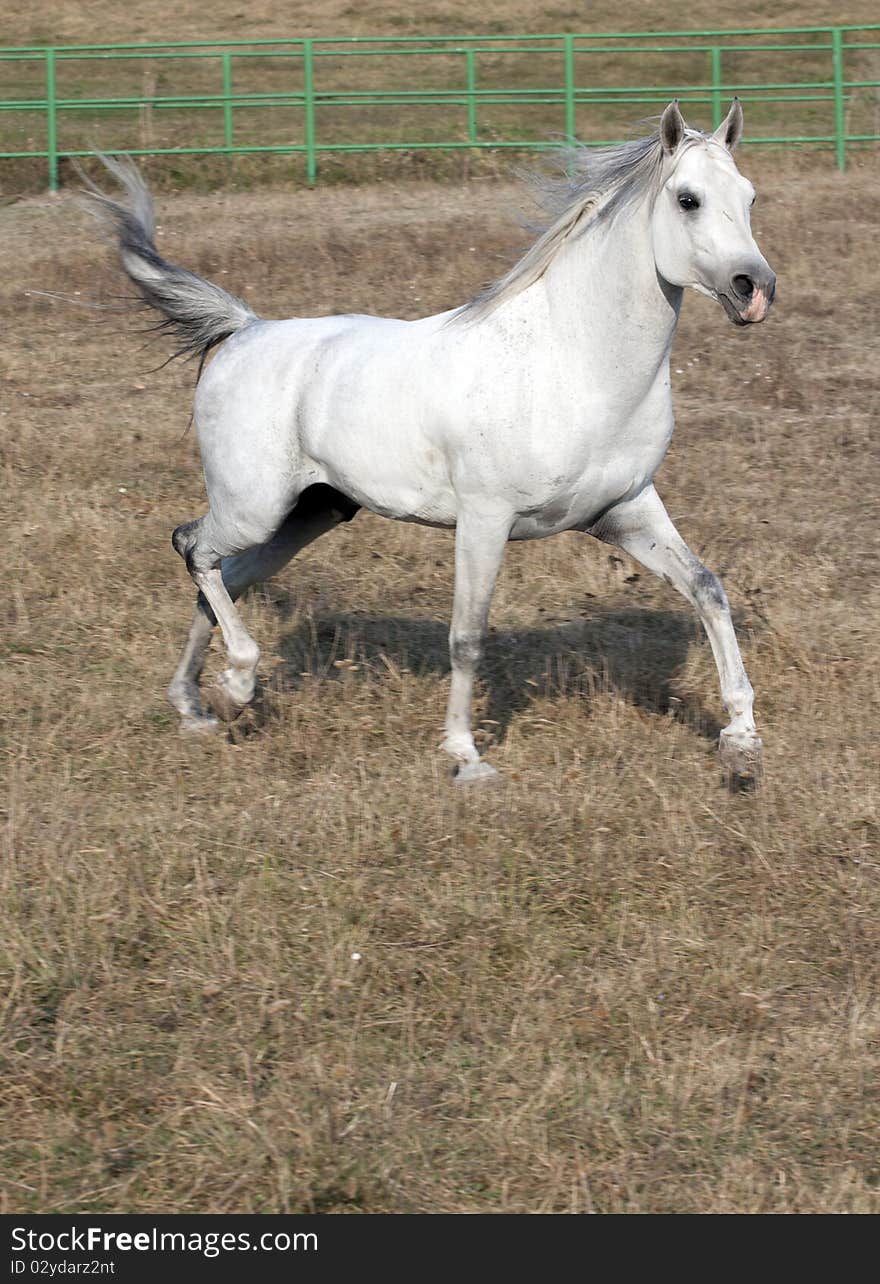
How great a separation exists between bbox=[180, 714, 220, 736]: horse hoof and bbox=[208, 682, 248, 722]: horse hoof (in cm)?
6

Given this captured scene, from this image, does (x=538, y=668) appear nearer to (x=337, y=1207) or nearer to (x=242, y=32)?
(x=337, y=1207)

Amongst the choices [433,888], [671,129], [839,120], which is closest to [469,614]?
Result: [433,888]

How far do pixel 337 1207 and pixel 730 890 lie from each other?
1.78 meters

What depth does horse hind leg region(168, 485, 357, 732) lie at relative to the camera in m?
6.43

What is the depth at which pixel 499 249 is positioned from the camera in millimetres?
15023

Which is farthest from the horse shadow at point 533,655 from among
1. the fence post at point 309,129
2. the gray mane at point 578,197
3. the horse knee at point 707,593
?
the fence post at point 309,129

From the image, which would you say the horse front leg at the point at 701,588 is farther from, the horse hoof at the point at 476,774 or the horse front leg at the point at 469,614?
the horse hoof at the point at 476,774

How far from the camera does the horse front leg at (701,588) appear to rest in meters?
5.61

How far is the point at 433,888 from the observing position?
484 centimetres

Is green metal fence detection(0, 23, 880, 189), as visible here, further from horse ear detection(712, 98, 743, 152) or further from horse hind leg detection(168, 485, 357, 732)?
horse ear detection(712, 98, 743, 152)

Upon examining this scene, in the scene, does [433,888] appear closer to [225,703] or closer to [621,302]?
[225,703]

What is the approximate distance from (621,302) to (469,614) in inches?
46.6

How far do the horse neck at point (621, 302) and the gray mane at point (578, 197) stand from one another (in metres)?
0.08

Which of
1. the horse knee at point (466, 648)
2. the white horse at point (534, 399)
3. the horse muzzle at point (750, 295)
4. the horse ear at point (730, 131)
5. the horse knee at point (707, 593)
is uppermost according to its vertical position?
the horse ear at point (730, 131)
